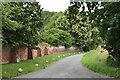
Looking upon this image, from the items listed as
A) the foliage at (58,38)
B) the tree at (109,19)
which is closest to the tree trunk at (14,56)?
the tree at (109,19)

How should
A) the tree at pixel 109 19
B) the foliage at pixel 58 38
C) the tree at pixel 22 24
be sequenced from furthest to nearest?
the foliage at pixel 58 38
the tree at pixel 22 24
the tree at pixel 109 19

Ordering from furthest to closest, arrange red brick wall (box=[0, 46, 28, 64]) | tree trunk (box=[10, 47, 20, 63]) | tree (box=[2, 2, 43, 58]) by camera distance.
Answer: tree trunk (box=[10, 47, 20, 63]), red brick wall (box=[0, 46, 28, 64]), tree (box=[2, 2, 43, 58])

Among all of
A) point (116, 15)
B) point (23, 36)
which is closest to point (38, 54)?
point (23, 36)

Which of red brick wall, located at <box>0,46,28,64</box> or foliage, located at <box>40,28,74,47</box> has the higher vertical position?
red brick wall, located at <box>0,46,28,64</box>

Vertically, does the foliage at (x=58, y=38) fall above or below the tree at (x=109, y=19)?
below

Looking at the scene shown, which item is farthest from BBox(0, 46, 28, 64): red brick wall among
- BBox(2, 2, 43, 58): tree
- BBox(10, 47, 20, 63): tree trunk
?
BBox(2, 2, 43, 58): tree

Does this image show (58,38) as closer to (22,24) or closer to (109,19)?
(22,24)

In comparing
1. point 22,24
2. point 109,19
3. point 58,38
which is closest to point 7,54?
point 22,24

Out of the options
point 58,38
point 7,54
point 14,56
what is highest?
point 7,54

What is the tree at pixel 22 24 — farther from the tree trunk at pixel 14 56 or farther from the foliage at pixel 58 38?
the foliage at pixel 58 38

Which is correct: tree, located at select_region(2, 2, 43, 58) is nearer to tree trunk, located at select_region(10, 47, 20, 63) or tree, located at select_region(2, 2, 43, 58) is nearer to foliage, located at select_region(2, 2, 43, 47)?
foliage, located at select_region(2, 2, 43, 47)

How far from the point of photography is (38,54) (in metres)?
42.5

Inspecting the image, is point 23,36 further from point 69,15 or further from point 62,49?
point 62,49

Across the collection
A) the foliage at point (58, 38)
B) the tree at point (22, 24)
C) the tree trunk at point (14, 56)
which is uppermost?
the tree at point (22, 24)
